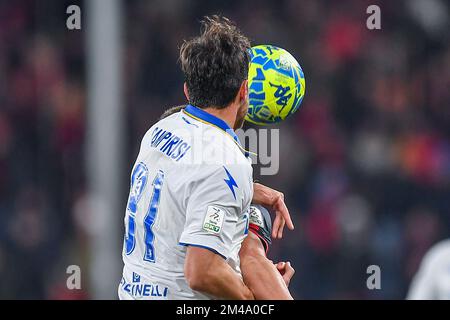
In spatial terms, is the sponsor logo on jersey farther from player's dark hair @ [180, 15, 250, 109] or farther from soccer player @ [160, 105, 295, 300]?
player's dark hair @ [180, 15, 250, 109]

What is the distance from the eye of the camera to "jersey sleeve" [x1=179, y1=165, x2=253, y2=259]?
3.47 metres

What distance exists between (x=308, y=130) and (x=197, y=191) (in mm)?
5490

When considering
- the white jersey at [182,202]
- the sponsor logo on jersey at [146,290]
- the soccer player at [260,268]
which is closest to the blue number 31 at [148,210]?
the white jersey at [182,202]

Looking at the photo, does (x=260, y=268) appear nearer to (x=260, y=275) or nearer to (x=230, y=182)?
(x=260, y=275)

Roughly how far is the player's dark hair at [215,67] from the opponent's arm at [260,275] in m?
0.61

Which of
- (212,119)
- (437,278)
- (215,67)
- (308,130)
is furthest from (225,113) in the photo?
(308,130)

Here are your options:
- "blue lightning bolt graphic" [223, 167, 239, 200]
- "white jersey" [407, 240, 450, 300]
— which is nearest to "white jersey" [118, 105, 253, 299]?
"blue lightning bolt graphic" [223, 167, 239, 200]

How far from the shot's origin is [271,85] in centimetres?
414

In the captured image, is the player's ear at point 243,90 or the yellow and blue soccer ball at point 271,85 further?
the yellow and blue soccer ball at point 271,85

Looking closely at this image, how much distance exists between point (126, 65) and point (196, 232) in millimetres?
5602

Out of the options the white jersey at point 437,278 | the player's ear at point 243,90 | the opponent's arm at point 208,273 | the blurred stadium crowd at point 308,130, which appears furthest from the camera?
the blurred stadium crowd at point 308,130

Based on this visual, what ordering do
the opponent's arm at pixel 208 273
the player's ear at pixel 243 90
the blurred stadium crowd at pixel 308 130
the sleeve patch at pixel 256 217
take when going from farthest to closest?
the blurred stadium crowd at pixel 308 130 < the sleeve patch at pixel 256 217 < the player's ear at pixel 243 90 < the opponent's arm at pixel 208 273

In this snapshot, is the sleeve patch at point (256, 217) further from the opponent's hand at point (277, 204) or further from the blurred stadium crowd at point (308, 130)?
the blurred stadium crowd at point (308, 130)

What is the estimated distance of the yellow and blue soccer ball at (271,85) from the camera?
4.14 metres
